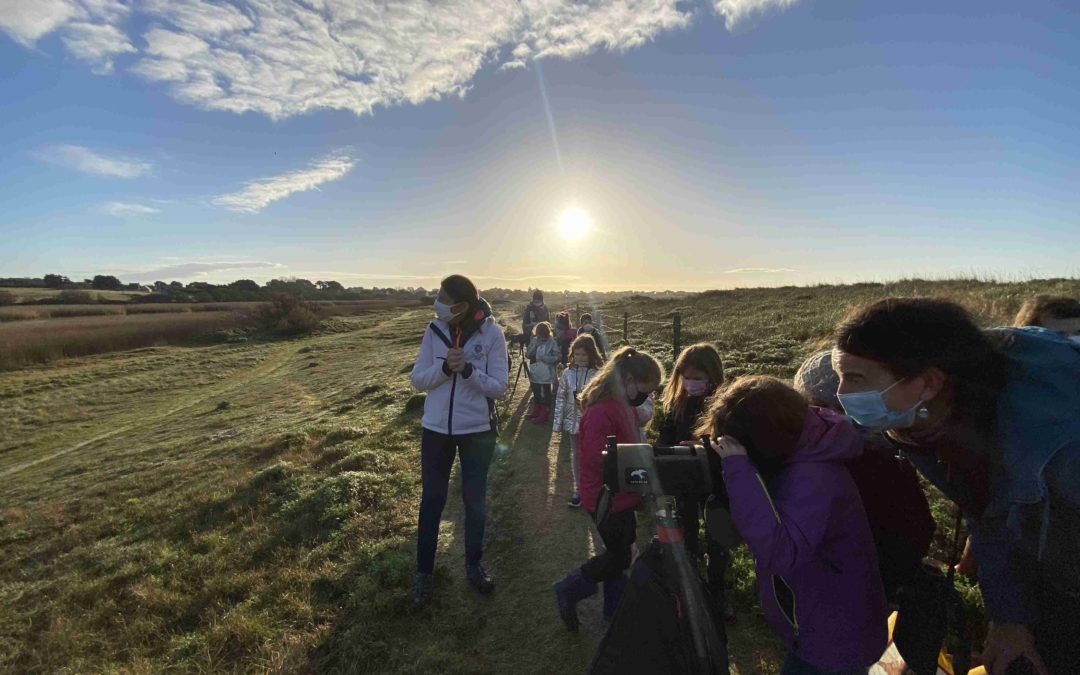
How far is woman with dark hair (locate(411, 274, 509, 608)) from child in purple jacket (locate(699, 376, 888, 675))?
2109mm

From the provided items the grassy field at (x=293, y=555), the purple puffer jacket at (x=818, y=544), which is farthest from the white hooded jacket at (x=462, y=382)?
the purple puffer jacket at (x=818, y=544)

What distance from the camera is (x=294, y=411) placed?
48.0 feet

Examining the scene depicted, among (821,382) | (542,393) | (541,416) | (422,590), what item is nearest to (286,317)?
(542,393)

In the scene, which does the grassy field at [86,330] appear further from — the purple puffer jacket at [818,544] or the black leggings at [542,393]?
the purple puffer jacket at [818,544]

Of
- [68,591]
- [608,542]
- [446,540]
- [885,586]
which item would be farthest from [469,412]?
[68,591]

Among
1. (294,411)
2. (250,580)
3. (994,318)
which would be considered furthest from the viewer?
(294,411)

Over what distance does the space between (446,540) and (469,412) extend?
89.0 inches

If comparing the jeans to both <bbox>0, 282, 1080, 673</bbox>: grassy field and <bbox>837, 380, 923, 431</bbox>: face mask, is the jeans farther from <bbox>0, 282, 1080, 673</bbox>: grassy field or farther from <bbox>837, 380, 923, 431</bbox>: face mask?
<bbox>837, 380, 923, 431</bbox>: face mask

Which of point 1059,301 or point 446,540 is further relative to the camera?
point 446,540

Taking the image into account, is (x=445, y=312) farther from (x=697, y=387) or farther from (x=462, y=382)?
(x=697, y=387)

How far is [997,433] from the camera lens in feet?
4.91

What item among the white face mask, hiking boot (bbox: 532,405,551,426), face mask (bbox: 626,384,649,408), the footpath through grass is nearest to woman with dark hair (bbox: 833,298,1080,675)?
face mask (bbox: 626,384,649,408)

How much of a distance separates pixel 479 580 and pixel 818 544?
316 centimetres

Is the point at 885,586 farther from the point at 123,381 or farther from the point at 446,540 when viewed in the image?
the point at 123,381
